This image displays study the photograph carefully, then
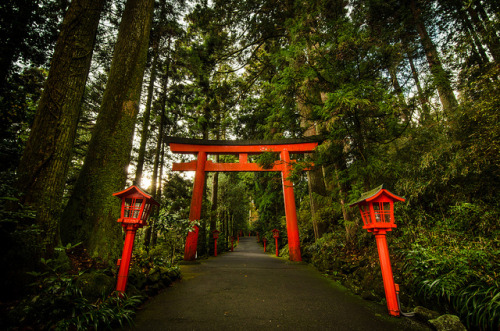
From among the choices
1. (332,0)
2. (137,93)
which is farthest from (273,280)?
(332,0)

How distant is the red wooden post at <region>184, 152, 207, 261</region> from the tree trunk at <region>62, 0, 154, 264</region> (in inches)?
112

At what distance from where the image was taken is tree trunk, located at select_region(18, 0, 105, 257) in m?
2.62

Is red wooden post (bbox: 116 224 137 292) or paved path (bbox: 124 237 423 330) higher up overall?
red wooden post (bbox: 116 224 137 292)

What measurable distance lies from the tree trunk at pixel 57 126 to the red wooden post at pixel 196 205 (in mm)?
3781

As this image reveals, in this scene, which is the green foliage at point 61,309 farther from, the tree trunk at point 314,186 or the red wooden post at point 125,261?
the tree trunk at point 314,186

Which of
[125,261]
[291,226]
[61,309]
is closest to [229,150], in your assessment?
[291,226]

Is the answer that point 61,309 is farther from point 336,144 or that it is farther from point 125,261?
point 336,144

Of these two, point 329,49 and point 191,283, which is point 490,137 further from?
point 191,283

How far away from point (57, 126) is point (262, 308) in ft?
13.5

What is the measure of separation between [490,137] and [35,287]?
255 inches

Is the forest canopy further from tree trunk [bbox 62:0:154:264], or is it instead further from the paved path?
the paved path

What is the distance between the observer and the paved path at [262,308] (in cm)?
227

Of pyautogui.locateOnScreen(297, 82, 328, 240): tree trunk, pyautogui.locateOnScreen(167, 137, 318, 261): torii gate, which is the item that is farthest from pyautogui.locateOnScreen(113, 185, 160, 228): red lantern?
pyautogui.locateOnScreen(167, 137, 318, 261): torii gate

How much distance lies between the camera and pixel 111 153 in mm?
3777
